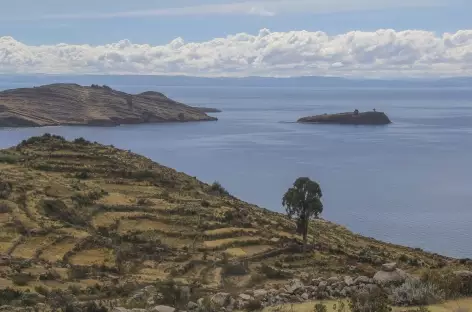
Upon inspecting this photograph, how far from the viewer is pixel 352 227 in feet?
221

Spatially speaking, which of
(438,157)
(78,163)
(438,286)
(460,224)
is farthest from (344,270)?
(438,157)

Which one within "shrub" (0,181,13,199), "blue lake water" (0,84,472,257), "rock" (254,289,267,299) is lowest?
"blue lake water" (0,84,472,257)

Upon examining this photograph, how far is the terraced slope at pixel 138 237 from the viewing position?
89.5ft

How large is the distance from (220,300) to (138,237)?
2123 centimetres

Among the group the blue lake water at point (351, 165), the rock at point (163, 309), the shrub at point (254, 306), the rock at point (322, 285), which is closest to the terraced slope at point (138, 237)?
the rock at point (322, 285)

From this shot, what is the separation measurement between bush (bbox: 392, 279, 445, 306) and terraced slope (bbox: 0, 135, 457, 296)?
25.4 ft

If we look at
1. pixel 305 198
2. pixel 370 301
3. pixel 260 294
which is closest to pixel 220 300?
pixel 260 294

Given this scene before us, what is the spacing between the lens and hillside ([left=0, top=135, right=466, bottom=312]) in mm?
25500

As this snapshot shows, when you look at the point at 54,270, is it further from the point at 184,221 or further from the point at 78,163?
the point at 78,163

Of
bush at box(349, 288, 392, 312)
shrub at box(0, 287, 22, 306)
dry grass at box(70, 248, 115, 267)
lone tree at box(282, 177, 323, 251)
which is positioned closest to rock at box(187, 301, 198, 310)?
bush at box(349, 288, 392, 312)

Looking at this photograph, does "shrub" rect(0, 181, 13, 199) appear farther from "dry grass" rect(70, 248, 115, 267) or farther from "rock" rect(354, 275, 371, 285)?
"rock" rect(354, 275, 371, 285)

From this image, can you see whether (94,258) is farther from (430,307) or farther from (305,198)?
(430,307)

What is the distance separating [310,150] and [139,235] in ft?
331

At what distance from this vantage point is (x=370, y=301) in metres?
15.5
